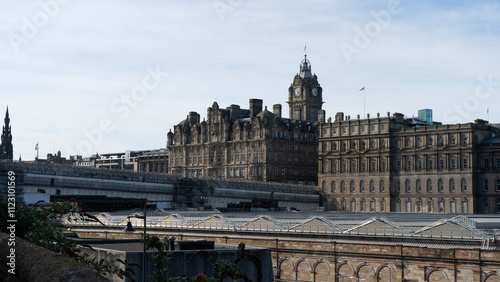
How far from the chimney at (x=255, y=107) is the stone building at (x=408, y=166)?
25.8 meters

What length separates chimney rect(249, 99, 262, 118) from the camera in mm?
182250

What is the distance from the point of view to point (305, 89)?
192m

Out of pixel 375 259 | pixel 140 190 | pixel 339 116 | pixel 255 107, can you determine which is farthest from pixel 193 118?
pixel 375 259

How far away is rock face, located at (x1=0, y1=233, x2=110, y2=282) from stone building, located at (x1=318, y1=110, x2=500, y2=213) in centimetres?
13237

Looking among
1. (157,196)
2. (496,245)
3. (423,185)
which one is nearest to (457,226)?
(496,245)

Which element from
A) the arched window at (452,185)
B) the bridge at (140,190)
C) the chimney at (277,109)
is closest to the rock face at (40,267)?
the bridge at (140,190)

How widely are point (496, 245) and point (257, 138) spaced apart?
12319cm

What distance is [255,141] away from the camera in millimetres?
172625

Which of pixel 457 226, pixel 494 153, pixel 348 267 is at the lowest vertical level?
pixel 348 267

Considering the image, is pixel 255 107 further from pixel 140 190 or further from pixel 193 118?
pixel 140 190

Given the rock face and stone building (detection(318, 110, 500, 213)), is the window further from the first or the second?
the rock face

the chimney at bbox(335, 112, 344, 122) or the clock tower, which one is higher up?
the clock tower

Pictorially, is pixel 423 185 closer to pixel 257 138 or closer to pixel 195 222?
pixel 257 138

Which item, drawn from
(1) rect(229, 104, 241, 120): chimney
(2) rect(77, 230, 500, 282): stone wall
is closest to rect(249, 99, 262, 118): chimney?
(1) rect(229, 104, 241, 120): chimney
